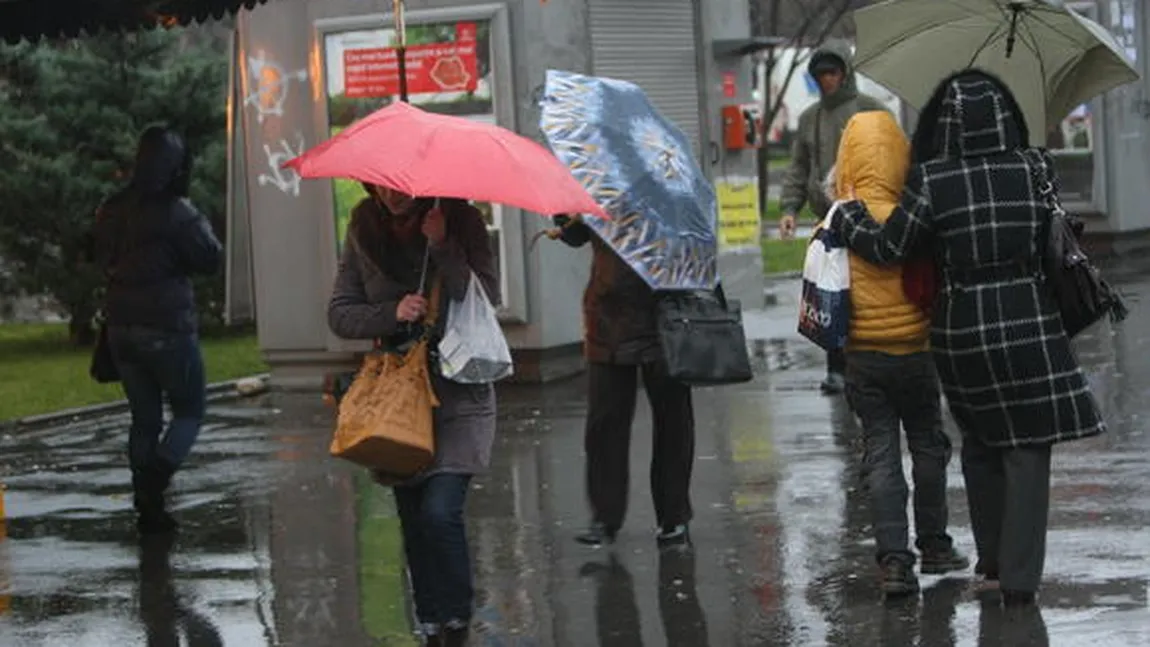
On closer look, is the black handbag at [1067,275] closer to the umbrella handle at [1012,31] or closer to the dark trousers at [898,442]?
the dark trousers at [898,442]

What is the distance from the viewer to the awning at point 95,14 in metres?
9.77

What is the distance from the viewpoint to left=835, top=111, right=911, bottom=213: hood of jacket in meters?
7.54

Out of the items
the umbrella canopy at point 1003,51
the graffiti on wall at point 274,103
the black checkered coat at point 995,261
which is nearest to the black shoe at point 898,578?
the black checkered coat at point 995,261

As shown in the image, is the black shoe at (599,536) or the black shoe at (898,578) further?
the black shoe at (599,536)

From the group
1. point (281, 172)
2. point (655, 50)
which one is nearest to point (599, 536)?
point (281, 172)

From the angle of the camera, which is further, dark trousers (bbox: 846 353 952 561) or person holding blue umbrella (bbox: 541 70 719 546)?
person holding blue umbrella (bbox: 541 70 719 546)

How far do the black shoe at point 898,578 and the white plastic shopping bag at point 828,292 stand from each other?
76 cm

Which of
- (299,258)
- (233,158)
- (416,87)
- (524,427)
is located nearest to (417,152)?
(524,427)

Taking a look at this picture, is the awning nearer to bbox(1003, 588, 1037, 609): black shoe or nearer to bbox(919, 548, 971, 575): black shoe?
bbox(919, 548, 971, 575): black shoe

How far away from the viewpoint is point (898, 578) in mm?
7516

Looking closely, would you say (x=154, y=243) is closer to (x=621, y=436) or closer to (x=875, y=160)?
(x=621, y=436)

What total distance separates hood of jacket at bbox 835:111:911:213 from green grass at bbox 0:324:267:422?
8409 millimetres

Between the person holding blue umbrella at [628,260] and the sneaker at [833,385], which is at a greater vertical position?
the person holding blue umbrella at [628,260]

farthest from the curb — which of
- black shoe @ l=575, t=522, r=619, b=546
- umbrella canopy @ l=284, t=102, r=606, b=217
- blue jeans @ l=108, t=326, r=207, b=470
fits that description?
umbrella canopy @ l=284, t=102, r=606, b=217
